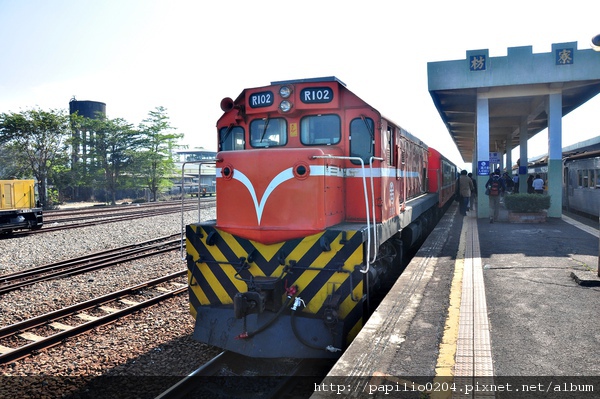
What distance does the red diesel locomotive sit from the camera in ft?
15.7

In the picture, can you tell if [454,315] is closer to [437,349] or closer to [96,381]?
[437,349]

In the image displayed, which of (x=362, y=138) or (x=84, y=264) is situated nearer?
(x=362, y=138)

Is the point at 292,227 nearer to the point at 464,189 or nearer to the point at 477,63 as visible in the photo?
the point at 464,189

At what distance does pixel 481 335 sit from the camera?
4102 mm

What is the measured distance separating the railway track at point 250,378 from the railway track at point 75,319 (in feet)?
7.75

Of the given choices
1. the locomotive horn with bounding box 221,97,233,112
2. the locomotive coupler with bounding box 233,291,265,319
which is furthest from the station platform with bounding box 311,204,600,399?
the locomotive horn with bounding box 221,97,233,112

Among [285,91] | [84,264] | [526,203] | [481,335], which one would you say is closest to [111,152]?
[84,264]

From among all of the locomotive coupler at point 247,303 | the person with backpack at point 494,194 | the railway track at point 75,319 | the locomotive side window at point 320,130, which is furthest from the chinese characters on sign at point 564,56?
the locomotive coupler at point 247,303

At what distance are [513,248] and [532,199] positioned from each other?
532 cm

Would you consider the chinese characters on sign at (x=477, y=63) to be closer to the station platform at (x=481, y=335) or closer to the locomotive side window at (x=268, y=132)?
the station platform at (x=481, y=335)

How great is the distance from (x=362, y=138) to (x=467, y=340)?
2655 mm

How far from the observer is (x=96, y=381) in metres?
4.77

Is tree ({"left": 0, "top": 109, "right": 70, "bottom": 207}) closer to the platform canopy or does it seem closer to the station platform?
the platform canopy

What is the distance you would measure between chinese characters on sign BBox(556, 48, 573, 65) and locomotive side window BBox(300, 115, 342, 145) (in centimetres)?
1264
